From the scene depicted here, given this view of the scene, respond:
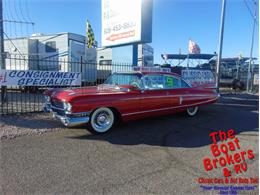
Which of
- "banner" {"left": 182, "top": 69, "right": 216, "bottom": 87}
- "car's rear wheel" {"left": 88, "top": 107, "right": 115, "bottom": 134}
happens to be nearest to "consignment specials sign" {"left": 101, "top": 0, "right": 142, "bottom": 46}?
"banner" {"left": 182, "top": 69, "right": 216, "bottom": 87}

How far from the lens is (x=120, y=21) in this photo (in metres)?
→ 10.2

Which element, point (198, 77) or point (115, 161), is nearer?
point (115, 161)

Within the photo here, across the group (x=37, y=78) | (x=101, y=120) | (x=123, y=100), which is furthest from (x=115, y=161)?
(x=37, y=78)

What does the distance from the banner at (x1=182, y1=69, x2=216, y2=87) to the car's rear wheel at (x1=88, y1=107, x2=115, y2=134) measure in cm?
881

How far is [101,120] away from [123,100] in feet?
2.34

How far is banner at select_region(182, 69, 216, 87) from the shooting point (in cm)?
1304

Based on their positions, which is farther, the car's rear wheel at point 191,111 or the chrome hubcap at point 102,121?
the car's rear wheel at point 191,111

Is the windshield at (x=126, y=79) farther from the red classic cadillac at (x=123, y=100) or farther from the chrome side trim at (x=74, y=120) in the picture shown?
the chrome side trim at (x=74, y=120)

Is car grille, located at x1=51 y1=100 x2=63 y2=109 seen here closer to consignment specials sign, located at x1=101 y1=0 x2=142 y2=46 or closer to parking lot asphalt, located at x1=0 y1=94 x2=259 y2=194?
parking lot asphalt, located at x1=0 y1=94 x2=259 y2=194

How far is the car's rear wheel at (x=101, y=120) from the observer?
15.9 ft

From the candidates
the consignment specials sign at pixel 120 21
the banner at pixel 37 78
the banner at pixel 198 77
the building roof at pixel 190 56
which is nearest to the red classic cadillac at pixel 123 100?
the banner at pixel 37 78

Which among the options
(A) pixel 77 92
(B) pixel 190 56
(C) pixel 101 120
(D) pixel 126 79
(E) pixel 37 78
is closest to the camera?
(A) pixel 77 92

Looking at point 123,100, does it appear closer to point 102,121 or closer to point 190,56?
point 102,121

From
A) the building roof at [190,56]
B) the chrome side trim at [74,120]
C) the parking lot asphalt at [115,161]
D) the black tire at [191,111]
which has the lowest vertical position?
the parking lot asphalt at [115,161]
